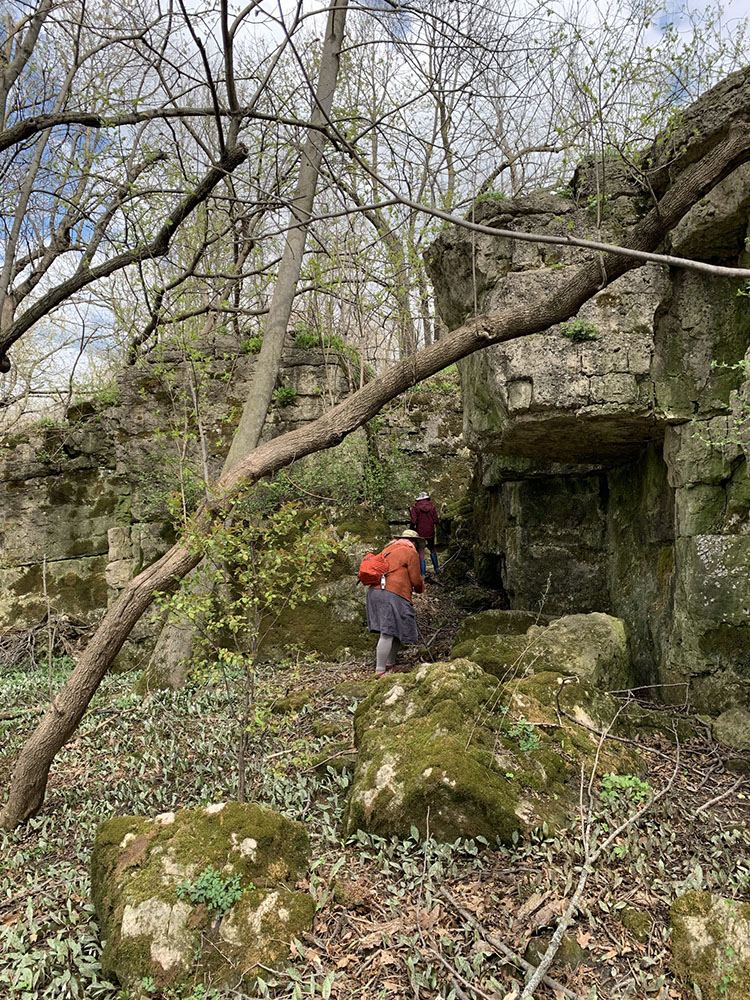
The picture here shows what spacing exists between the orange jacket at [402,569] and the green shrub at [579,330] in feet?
9.67

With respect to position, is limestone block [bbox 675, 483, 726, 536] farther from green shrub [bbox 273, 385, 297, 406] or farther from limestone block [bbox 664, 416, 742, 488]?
green shrub [bbox 273, 385, 297, 406]

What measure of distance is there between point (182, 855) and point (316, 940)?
80cm

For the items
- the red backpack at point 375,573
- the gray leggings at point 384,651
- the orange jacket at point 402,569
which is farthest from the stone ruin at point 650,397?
the gray leggings at point 384,651

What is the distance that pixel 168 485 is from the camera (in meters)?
10.1

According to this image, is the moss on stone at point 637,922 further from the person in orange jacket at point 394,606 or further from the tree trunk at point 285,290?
the tree trunk at point 285,290

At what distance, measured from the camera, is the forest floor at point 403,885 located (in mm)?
2662

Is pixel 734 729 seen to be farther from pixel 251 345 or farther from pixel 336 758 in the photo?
pixel 251 345

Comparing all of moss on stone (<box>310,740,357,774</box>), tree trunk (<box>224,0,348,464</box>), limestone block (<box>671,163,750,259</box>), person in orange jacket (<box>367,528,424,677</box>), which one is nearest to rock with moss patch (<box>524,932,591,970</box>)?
moss on stone (<box>310,740,357,774</box>)

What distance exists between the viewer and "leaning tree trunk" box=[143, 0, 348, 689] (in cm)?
702

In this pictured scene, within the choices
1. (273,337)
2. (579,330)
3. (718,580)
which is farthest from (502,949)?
(273,337)

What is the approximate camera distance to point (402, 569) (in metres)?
6.92

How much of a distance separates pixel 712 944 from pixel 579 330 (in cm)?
482

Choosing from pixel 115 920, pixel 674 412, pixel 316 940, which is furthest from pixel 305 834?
pixel 674 412

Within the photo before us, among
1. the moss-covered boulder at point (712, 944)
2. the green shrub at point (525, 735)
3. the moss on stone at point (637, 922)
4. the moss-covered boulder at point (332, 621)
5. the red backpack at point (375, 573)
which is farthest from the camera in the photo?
the moss-covered boulder at point (332, 621)
